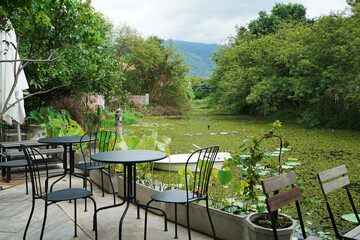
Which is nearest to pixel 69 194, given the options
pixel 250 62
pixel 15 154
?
pixel 15 154

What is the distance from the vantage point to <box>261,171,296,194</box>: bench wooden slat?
1737 mm

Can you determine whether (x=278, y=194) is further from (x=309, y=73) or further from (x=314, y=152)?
(x=309, y=73)

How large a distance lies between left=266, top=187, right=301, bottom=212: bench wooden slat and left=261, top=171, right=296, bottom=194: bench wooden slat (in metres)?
0.05

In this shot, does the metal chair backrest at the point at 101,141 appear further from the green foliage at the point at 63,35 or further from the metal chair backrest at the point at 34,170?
the green foliage at the point at 63,35

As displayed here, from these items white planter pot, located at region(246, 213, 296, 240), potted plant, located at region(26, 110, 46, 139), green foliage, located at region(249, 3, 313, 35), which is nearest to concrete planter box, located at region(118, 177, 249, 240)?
white planter pot, located at region(246, 213, 296, 240)

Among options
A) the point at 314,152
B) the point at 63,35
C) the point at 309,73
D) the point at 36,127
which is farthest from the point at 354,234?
the point at 309,73

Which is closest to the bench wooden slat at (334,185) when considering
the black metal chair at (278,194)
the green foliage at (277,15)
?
the black metal chair at (278,194)

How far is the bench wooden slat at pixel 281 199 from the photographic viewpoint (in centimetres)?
168

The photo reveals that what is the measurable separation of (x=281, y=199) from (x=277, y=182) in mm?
115

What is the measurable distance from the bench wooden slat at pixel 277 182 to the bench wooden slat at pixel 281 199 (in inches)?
1.9

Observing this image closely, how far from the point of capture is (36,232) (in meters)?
2.59

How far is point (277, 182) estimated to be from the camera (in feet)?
6.10

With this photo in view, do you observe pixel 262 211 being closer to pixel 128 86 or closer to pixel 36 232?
pixel 36 232

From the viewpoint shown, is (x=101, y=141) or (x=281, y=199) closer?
(x=281, y=199)
